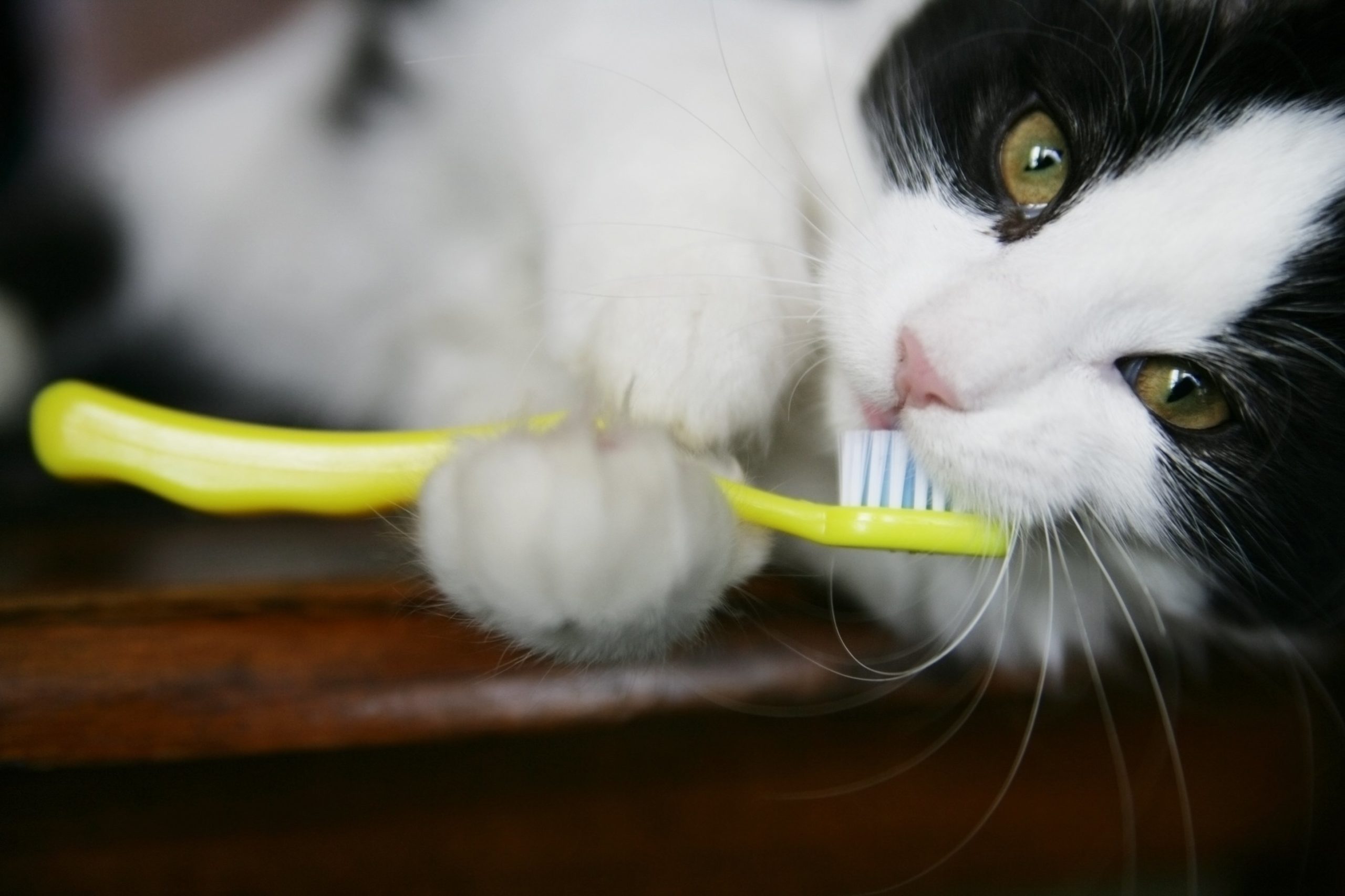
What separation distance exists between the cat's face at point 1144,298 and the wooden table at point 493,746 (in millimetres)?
136

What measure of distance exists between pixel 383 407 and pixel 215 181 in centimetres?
37

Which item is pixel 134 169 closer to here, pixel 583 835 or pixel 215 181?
pixel 215 181

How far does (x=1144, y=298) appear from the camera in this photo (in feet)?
2.09

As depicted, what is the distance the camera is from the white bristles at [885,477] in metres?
0.69

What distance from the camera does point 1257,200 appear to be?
626 mm

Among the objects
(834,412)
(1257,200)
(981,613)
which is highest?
(1257,200)

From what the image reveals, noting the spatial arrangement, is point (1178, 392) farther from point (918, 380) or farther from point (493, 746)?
point (493, 746)

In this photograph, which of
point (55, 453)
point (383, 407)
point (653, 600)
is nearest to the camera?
point (653, 600)

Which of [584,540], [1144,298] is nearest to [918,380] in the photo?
[1144,298]

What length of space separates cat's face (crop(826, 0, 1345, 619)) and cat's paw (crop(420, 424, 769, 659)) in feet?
0.68

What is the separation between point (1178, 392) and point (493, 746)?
0.55m

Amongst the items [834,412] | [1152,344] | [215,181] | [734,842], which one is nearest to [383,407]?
[215,181]

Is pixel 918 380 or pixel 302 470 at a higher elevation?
pixel 918 380

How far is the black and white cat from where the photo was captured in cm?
62
